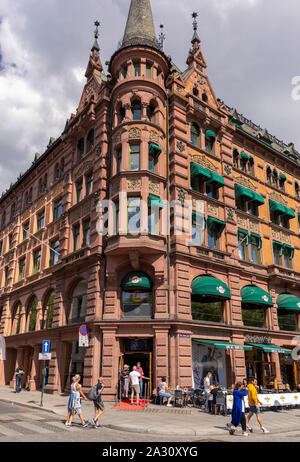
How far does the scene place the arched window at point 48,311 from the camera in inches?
1137

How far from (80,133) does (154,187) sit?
34.4 ft

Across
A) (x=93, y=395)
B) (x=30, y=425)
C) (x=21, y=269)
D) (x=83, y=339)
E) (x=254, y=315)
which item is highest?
(x=21, y=269)

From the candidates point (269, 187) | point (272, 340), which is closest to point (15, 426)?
point (272, 340)

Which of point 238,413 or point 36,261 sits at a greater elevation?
point 36,261

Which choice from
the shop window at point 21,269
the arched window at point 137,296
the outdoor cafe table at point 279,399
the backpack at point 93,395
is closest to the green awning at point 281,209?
the arched window at point 137,296

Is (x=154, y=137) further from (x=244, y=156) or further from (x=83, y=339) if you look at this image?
(x=83, y=339)

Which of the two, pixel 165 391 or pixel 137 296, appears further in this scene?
pixel 137 296

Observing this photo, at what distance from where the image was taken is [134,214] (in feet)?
76.5

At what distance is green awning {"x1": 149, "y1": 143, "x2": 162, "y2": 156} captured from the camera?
976 inches

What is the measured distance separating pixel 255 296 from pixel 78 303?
12396mm

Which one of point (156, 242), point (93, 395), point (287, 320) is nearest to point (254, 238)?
point (287, 320)

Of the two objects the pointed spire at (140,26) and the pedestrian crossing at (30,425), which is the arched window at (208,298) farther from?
the pointed spire at (140,26)

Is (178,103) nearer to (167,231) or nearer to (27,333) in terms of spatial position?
(167,231)

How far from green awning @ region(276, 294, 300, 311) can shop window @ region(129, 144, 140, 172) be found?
1539 centimetres
